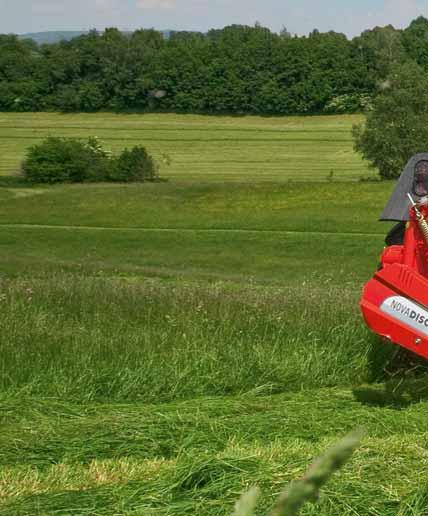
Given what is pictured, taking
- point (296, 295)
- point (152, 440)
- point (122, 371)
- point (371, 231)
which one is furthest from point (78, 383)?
point (371, 231)

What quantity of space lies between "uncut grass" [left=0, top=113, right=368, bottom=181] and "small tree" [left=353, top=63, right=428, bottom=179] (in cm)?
462

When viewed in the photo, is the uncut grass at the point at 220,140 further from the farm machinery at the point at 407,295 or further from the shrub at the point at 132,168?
the farm machinery at the point at 407,295

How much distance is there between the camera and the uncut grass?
182ft

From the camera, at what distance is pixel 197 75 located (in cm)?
6919

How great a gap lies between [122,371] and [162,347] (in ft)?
1.41

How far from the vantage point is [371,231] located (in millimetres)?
28141

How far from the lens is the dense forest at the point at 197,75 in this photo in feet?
222

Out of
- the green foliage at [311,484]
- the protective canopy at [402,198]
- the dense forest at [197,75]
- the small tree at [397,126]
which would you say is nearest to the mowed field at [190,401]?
the protective canopy at [402,198]

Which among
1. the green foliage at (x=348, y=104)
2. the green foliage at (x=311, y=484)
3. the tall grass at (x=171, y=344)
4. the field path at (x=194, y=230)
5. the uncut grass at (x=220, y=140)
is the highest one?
the green foliage at (x=311, y=484)

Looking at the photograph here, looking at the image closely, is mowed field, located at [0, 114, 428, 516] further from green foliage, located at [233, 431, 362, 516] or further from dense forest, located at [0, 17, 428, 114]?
dense forest, located at [0, 17, 428, 114]

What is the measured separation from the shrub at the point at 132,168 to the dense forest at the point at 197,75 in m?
22.5

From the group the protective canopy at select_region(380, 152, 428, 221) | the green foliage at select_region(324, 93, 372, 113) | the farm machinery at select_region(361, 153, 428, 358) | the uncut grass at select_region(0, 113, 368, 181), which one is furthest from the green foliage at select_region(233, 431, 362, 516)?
the green foliage at select_region(324, 93, 372, 113)

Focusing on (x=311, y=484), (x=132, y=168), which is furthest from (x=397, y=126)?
(x=311, y=484)

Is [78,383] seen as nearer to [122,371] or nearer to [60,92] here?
[122,371]
